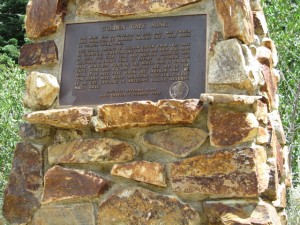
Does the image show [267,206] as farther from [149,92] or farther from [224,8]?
[224,8]

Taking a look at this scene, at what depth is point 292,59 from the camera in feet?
26.3

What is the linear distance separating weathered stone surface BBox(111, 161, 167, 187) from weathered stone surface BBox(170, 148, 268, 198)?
7 cm

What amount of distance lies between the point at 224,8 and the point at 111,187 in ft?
4.15

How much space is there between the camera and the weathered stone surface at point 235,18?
299 cm

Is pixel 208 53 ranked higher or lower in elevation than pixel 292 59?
lower

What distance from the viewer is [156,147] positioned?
2.93 metres

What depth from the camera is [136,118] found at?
2.95 metres

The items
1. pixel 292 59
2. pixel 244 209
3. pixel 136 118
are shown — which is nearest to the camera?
pixel 244 209

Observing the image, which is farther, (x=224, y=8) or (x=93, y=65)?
(x=93, y=65)

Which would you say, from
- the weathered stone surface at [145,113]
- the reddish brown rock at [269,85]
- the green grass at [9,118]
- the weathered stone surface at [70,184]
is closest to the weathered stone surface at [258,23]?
the reddish brown rock at [269,85]

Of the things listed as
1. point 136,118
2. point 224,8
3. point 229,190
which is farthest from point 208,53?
point 229,190

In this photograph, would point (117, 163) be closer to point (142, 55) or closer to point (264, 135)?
point (142, 55)

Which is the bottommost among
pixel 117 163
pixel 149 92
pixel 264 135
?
pixel 117 163

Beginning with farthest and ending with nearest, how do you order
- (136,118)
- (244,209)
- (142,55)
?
(142,55) → (136,118) → (244,209)
